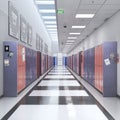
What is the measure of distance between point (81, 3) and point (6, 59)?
314 centimetres

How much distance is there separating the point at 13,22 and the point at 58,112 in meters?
4.62

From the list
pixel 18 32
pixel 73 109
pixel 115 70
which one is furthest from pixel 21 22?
pixel 73 109

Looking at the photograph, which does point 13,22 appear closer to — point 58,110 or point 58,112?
point 58,110

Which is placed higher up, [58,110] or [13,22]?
[13,22]

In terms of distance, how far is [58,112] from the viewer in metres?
5.09

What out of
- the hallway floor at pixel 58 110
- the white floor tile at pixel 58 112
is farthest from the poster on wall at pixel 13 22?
the white floor tile at pixel 58 112

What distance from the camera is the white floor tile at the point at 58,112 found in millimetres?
4633

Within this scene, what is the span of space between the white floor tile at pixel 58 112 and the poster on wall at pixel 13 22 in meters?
3.36

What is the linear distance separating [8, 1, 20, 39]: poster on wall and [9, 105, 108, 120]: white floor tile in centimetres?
336

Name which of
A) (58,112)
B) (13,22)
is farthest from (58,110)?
(13,22)

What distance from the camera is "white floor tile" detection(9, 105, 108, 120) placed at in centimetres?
463

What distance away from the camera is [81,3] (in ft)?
25.1

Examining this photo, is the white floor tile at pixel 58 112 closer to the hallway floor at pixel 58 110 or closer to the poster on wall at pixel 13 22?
the hallway floor at pixel 58 110

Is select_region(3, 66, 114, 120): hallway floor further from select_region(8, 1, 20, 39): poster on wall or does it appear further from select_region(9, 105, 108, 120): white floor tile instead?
select_region(8, 1, 20, 39): poster on wall
